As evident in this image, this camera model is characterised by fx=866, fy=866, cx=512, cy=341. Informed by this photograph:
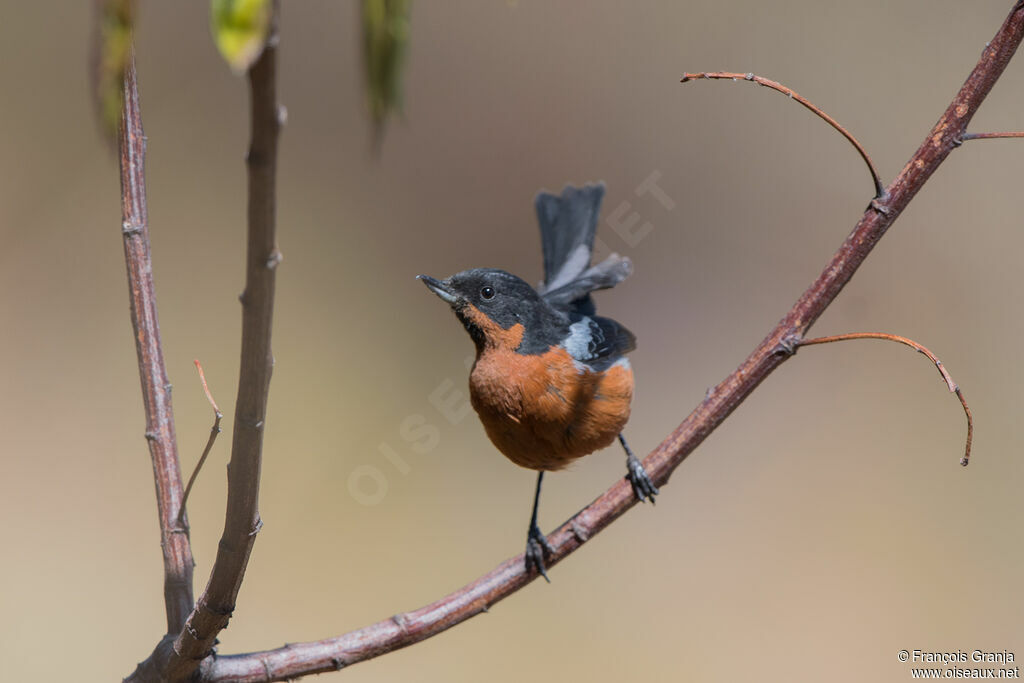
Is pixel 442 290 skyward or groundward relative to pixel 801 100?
groundward

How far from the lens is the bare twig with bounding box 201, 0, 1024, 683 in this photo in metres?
1.61

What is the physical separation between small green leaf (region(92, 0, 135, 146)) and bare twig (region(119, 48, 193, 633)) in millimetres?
1042

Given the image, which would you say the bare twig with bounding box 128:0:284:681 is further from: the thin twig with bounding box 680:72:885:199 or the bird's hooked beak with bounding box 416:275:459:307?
the bird's hooked beak with bounding box 416:275:459:307

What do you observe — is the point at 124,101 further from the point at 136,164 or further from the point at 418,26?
the point at 418,26

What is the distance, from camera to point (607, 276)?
3.44 m

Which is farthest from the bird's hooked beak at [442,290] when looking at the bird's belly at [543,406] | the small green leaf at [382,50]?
the small green leaf at [382,50]

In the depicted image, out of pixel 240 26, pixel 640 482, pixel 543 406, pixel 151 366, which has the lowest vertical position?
pixel 543 406

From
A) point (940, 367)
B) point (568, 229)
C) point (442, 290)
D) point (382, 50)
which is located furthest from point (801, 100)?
point (568, 229)

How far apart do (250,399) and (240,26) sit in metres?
0.59

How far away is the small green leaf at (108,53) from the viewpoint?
2.18 feet

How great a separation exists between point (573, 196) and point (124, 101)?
2359mm

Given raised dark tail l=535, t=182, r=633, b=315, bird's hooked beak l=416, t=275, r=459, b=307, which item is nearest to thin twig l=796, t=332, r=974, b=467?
bird's hooked beak l=416, t=275, r=459, b=307

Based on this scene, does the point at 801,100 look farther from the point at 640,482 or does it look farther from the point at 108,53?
the point at 108,53

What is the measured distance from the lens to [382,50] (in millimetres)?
754
